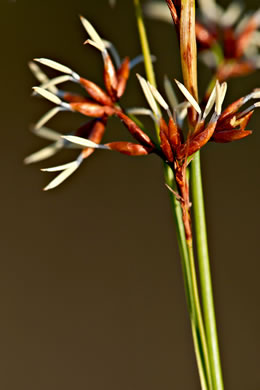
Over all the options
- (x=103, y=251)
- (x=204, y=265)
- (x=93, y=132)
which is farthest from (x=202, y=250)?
(x=103, y=251)

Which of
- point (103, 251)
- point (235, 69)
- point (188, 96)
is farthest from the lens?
point (103, 251)

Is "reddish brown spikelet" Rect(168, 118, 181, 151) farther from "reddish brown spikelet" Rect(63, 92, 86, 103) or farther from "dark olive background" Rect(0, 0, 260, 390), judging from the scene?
"dark olive background" Rect(0, 0, 260, 390)

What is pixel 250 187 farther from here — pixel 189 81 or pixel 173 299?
pixel 189 81

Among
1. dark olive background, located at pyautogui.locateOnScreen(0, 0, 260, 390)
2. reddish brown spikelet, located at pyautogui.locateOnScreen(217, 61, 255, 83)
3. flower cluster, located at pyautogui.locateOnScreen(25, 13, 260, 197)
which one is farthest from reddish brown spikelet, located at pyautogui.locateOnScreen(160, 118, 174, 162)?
dark olive background, located at pyautogui.locateOnScreen(0, 0, 260, 390)

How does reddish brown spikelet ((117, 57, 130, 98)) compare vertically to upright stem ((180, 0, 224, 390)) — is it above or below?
above

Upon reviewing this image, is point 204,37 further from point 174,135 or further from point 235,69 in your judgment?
point 174,135

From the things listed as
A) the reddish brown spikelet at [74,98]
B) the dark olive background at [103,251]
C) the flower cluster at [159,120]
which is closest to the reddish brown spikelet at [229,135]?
the flower cluster at [159,120]

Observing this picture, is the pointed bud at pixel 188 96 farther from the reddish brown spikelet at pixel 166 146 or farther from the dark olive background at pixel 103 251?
the dark olive background at pixel 103 251

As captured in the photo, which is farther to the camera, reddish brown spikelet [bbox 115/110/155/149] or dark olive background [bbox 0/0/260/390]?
dark olive background [bbox 0/0/260/390]
